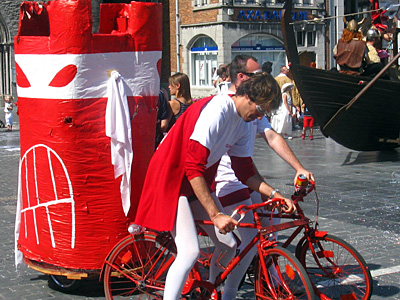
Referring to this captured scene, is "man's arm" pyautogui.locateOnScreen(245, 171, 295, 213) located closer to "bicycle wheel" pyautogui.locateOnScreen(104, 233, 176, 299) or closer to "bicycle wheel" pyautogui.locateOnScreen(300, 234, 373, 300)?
"bicycle wheel" pyautogui.locateOnScreen(300, 234, 373, 300)

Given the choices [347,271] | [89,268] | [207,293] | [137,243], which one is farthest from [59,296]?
[347,271]

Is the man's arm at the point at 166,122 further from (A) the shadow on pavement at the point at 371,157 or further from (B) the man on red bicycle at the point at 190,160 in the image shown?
(A) the shadow on pavement at the point at 371,157

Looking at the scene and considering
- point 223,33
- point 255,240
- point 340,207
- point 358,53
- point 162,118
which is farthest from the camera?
point 223,33

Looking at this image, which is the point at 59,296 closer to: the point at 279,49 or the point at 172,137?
the point at 172,137

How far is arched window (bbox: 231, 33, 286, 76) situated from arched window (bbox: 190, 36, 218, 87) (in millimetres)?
1330

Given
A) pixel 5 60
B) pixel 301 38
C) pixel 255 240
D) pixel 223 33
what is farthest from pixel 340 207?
pixel 301 38

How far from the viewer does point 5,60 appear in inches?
1226

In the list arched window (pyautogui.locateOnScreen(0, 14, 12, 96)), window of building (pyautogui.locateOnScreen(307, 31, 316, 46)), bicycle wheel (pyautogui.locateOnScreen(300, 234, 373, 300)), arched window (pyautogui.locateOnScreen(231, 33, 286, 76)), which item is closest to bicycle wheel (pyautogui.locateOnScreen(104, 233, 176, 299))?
bicycle wheel (pyautogui.locateOnScreen(300, 234, 373, 300))

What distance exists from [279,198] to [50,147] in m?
1.84

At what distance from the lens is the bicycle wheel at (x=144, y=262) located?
450 centimetres

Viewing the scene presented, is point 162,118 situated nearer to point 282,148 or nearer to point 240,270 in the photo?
point 282,148

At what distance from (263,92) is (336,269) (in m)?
1.28

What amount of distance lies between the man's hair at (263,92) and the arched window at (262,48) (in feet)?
95.8

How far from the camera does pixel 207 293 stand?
442 cm
